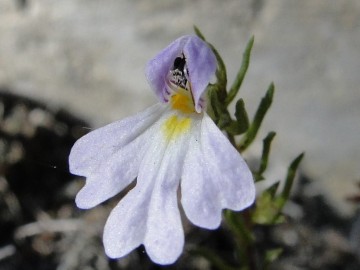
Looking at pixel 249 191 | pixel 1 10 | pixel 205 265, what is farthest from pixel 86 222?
pixel 249 191

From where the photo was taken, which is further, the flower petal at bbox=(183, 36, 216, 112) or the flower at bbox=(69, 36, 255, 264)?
the flower petal at bbox=(183, 36, 216, 112)

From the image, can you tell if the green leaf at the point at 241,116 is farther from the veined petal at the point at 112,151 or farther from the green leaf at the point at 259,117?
the veined petal at the point at 112,151

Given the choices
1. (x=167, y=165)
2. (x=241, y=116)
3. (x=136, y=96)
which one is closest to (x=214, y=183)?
(x=167, y=165)

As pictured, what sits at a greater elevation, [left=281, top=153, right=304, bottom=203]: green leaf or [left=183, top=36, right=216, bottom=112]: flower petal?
[left=183, top=36, right=216, bottom=112]: flower petal

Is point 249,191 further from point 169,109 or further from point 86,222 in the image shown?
point 86,222

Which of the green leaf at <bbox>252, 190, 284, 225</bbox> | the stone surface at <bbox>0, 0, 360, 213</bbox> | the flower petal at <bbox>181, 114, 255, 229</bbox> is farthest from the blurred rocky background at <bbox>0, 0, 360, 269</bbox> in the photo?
the flower petal at <bbox>181, 114, 255, 229</bbox>

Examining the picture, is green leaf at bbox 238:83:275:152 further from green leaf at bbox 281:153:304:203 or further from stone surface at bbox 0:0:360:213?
stone surface at bbox 0:0:360:213
